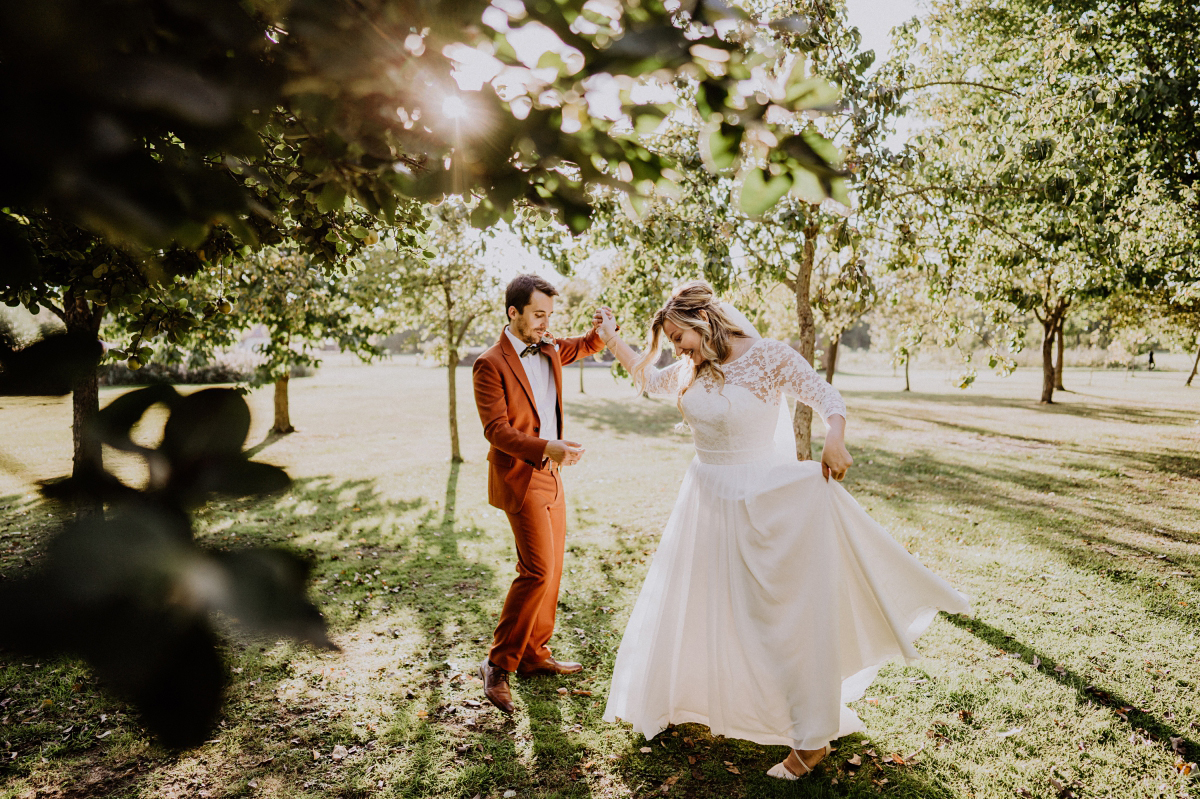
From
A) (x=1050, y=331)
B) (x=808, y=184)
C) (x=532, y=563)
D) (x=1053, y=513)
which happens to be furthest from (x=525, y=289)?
(x=1050, y=331)

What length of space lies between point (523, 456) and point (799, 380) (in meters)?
1.75

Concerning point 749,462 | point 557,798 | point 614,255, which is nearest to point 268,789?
point 557,798

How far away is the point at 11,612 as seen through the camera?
721mm

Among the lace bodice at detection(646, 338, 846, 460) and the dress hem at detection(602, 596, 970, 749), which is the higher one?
the lace bodice at detection(646, 338, 846, 460)

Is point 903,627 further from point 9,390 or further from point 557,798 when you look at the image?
point 9,390

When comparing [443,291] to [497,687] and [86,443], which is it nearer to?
[497,687]

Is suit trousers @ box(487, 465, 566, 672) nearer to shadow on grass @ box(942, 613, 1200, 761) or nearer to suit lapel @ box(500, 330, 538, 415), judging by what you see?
suit lapel @ box(500, 330, 538, 415)

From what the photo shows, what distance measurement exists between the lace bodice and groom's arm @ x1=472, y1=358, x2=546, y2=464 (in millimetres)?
1012

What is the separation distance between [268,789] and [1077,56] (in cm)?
1351

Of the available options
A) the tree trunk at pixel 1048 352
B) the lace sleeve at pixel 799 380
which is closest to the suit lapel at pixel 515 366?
the lace sleeve at pixel 799 380

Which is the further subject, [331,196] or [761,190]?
[331,196]

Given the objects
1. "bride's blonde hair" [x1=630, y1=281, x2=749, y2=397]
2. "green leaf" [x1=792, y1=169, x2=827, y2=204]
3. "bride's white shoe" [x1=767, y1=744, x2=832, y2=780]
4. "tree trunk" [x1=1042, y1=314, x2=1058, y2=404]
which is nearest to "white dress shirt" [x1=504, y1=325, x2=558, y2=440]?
"bride's blonde hair" [x1=630, y1=281, x2=749, y2=397]

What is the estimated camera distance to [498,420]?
400cm

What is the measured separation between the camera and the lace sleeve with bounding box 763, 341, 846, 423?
346cm
